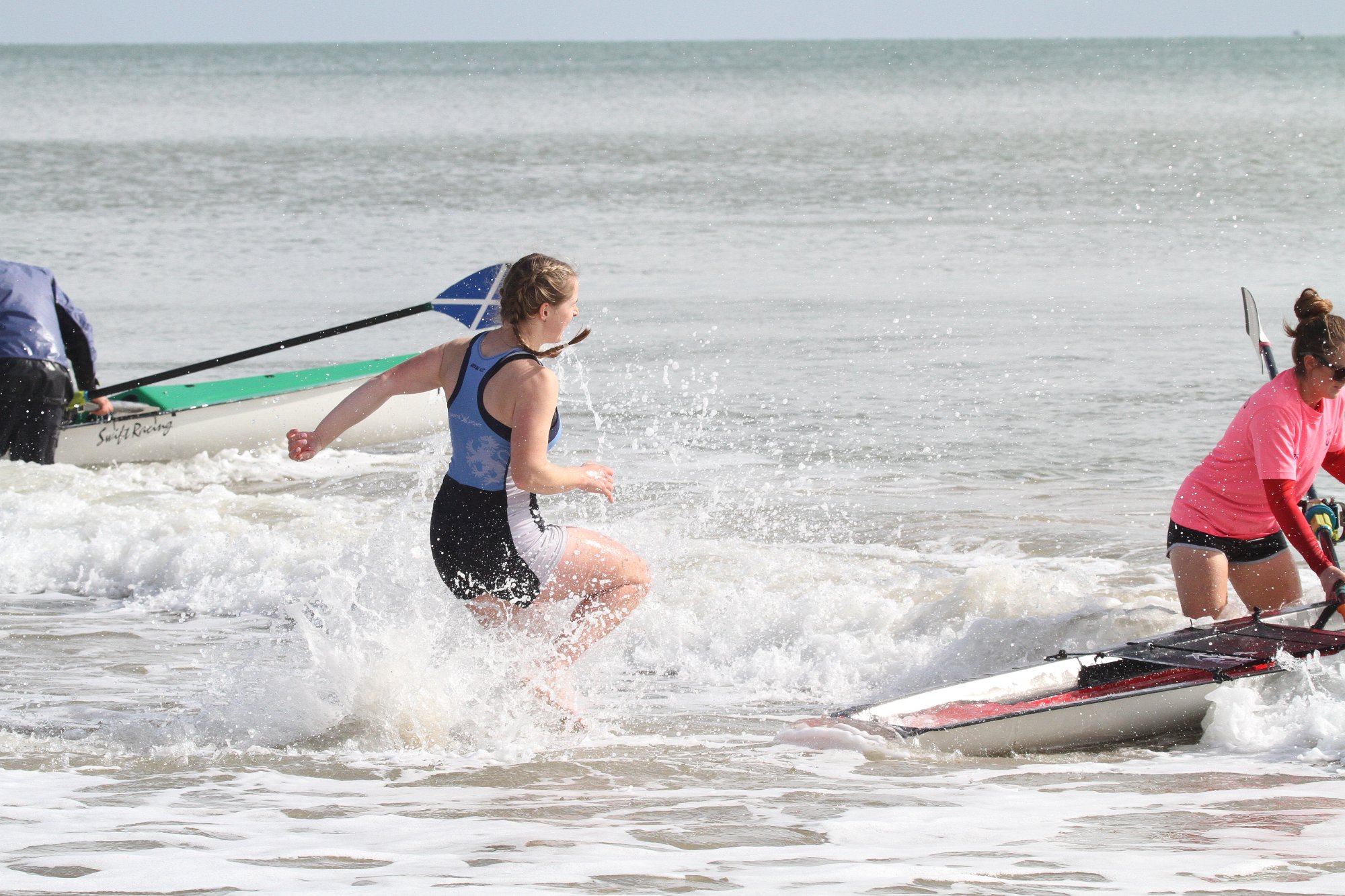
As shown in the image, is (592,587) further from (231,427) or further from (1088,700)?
(231,427)

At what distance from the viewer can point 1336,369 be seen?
4.92 m

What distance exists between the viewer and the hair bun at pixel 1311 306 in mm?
4984

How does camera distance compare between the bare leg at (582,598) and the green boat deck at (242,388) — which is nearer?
the bare leg at (582,598)

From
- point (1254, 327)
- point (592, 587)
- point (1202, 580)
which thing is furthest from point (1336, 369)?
point (592, 587)

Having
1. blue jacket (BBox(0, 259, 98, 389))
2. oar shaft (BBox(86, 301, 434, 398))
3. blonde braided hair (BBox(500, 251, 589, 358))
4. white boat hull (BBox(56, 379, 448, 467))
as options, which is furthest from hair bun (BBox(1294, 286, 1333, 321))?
blue jacket (BBox(0, 259, 98, 389))

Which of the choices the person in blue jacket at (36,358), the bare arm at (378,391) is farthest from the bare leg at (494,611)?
the person in blue jacket at (36,358)

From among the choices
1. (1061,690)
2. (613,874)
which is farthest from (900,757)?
(613,874)

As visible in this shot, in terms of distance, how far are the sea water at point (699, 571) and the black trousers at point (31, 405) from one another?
0.29 meters

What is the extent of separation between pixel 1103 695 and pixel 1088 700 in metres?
0.15

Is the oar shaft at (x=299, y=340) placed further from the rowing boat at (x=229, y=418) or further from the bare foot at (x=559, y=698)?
the bare foot at (x=559, y=698)

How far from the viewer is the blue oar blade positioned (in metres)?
5.23

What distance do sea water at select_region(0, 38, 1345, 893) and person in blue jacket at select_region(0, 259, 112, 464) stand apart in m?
0.36

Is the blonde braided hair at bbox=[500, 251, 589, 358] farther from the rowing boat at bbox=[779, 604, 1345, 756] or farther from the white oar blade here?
the white oar blade

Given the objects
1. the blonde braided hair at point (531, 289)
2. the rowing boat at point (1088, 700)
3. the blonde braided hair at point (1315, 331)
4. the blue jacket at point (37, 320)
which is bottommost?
the rowing boat at point (1088, 700)
